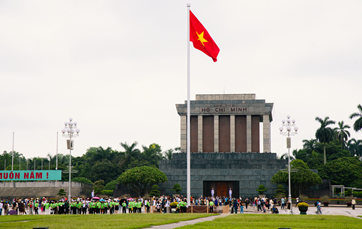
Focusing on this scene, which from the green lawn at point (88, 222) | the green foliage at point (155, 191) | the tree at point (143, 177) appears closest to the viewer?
the green lawn at point (88, 222)

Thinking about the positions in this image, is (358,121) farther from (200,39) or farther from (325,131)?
(200,39)

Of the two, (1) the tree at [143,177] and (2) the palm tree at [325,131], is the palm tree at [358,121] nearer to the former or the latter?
(2) the palm tree at [325,131]

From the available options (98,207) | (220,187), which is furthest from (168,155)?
(98,207)

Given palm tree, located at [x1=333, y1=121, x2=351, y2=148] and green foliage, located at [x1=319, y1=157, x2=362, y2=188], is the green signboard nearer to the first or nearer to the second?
green foliage, located at [x1=319, y1=157, x2=362, y2=188]

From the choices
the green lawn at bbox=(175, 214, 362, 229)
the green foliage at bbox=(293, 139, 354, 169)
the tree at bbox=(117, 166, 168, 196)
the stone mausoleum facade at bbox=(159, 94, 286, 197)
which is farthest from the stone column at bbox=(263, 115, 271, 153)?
the green lawn at bbox=(175, 214, 362, 229)

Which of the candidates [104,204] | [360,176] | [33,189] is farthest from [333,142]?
[104,204]

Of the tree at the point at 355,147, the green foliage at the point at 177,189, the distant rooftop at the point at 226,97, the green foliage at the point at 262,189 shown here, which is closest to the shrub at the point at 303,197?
the green foliage at the point at 262,189

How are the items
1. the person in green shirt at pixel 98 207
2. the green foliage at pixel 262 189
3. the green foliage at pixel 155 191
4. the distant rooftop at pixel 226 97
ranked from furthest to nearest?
the distant rooftop at pixel 226 97 → the green foliage at pixel 262 189 → the green foliage at pixel 155 191 → the person in green shirt at pixel 98 207

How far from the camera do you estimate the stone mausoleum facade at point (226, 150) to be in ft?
189

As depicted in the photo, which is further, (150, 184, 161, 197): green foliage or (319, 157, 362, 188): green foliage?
(319, 157, 362, 188): green foliage

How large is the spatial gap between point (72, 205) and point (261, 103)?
37.6 metres

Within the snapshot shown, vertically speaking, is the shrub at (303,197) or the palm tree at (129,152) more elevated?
the palm tree at (129,152)

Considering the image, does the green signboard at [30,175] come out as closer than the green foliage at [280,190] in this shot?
No

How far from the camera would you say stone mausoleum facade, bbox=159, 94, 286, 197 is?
57531 mm
